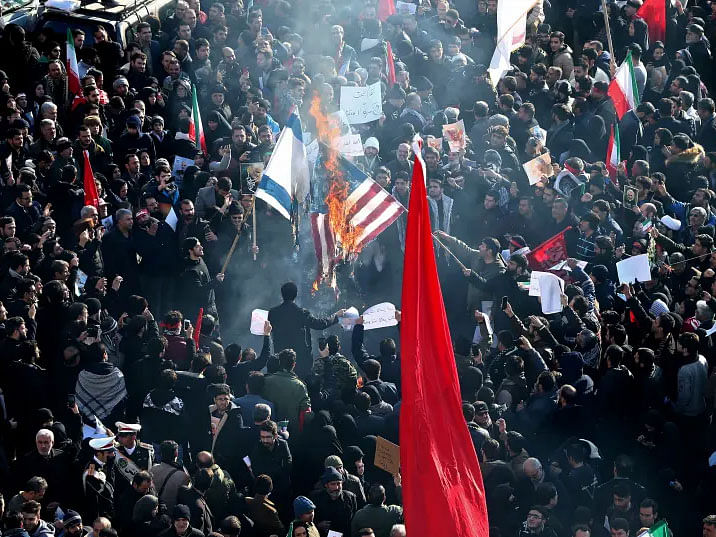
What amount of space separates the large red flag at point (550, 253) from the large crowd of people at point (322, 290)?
0.64ft

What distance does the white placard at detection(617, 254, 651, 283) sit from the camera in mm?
14078

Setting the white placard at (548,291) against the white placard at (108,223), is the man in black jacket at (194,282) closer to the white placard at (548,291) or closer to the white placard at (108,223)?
the white placard at (108,223)

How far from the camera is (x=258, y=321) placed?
13805mm

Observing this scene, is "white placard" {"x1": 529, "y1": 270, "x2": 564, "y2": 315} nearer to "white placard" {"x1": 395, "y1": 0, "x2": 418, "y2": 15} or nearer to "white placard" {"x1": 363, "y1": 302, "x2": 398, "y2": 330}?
"white placard" {"x1": 363, "y1": 302, "x2": 398, "y2": 330}

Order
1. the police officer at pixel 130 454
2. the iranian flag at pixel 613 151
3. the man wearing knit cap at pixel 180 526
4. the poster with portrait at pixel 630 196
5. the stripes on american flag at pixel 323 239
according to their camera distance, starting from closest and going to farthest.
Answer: the man wearing knit cap at pixel 180 526 → the police officer at pixel 130 454 → the stripes on american flag at pixel 323 239 → the poster with portrait at pixel 630 196 → the iranian flag at pixel 613 151

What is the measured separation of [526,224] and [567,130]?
2.48 meters

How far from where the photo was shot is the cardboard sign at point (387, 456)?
11.5 m

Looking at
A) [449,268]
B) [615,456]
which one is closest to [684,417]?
[615,456]

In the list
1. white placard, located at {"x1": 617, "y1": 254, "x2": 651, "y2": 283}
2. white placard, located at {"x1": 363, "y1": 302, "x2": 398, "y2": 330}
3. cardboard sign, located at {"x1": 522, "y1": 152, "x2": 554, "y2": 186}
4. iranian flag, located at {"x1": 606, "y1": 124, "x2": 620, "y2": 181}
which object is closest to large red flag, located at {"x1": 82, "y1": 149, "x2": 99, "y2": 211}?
white placard, located at {"x1": 363, "y1": 302, "x2": 398, "y2": 330}

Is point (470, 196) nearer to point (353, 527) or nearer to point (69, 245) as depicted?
point (69, 245)

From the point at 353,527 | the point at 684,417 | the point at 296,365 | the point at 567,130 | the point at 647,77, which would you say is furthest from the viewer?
the point at 647,77

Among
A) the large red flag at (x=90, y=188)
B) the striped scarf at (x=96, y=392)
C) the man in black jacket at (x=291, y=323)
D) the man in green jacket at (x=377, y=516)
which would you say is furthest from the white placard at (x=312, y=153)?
the man in green jacket at (x=377, y=516)

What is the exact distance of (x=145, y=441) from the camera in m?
12.3

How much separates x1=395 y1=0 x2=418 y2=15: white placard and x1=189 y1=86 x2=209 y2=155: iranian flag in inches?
196
